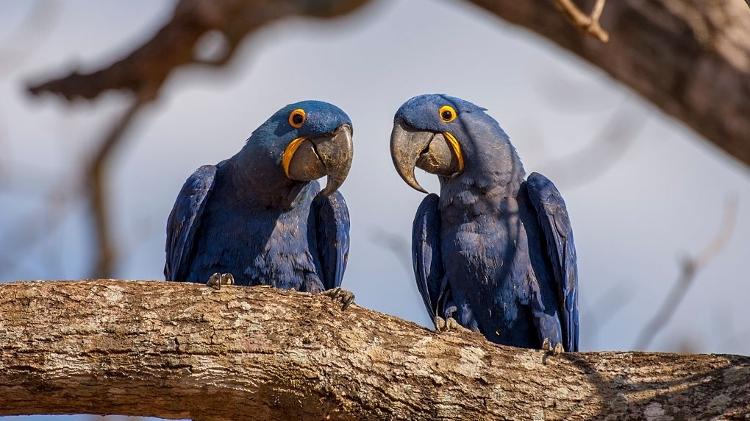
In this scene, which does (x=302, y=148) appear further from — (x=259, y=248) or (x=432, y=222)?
(x=432, y=222)

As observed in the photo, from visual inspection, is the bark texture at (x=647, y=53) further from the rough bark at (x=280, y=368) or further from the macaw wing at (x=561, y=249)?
the rough bark at (x=280, y=368)

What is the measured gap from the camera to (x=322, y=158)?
20.6ft

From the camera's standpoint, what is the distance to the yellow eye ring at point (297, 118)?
638 centimetres

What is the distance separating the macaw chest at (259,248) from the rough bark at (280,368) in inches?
62.2

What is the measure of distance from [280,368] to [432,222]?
7.46ft

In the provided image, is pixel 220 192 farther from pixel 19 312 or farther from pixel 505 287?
pixel 19 312

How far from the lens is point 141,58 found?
27.7ft

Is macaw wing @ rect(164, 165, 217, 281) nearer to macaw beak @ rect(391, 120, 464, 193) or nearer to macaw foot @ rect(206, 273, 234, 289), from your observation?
macaw foot @ rect(206, 273, 234, 289)

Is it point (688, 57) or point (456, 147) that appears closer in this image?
point (456, 147)

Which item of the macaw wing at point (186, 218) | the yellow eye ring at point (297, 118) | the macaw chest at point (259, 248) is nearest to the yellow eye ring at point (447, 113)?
the yellow eye ring at point (297, 118)

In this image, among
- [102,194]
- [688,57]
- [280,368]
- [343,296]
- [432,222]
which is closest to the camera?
[280,368]

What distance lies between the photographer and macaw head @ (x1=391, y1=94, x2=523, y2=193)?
21.1 ft

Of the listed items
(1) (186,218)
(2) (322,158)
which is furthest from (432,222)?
(1) (186,218)

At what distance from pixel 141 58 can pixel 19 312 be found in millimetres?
4159
